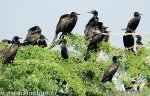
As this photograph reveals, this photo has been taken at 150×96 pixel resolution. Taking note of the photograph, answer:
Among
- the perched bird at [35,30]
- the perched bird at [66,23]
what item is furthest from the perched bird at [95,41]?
the perched bird at [35,30]

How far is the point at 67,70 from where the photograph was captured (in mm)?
17766

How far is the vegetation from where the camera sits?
54.9ft

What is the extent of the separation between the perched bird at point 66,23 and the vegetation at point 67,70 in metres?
0.46

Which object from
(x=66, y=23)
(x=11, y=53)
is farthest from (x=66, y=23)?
(x=11, y=53)

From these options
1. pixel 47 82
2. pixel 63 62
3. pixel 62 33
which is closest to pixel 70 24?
pixel 62 33

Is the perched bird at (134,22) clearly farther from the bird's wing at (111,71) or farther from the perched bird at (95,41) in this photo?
the bird's wing at (111,71)

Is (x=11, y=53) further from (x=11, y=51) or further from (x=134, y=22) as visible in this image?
(x=134, y=22)

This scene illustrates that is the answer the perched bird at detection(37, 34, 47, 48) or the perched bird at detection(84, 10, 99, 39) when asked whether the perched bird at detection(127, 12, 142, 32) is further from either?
the perched bird at detection(37, 34, 47, 48)

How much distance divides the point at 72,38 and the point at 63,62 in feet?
4.16

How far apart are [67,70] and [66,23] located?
2527 mm

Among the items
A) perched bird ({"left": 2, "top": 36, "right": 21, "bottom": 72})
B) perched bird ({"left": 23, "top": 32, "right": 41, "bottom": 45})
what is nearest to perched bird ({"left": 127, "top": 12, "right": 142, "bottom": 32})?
perched bird ({"left": 23, "top": 32, "right": 41, "bottom": 45})

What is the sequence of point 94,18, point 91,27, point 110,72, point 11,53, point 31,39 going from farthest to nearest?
1. point 94,18
2. point 91,27
3. point 31,39
4. point 110,72
5. point 11,53

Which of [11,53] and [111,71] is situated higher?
[11,53]

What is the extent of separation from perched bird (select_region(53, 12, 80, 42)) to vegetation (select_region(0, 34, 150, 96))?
0.46 metres
